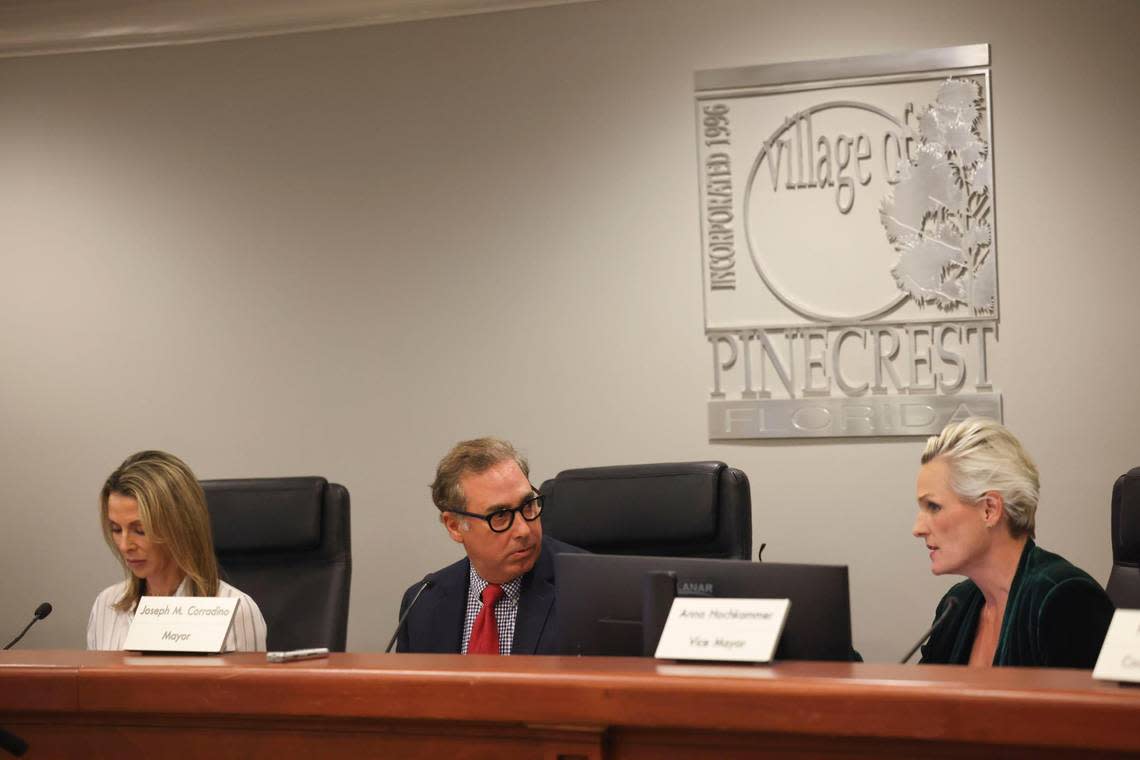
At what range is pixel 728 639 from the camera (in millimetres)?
1571

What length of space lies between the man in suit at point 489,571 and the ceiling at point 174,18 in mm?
1871

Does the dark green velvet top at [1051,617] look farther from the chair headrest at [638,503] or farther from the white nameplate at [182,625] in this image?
the white nameplate at [182,625]

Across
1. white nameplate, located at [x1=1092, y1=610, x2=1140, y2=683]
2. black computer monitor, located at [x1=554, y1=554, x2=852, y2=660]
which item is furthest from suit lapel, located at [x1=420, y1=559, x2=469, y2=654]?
white nameplate, located at [x1=1092, y1=610, x2=1140, y2=683]

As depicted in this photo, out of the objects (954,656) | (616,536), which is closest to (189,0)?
(616,536)

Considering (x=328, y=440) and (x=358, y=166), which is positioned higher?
(x=358, y=166)

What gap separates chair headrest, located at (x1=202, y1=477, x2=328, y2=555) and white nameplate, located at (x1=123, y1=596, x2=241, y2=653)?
110 centimetres

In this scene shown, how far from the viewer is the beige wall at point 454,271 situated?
3.46 m

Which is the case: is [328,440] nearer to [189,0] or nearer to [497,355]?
[497,355]

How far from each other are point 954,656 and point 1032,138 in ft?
5.83

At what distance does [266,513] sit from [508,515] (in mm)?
805

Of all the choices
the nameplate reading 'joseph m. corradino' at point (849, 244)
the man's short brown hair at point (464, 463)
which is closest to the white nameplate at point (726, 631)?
the man's short brown hair at point (464, 463)

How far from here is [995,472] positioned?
2223 millimetres

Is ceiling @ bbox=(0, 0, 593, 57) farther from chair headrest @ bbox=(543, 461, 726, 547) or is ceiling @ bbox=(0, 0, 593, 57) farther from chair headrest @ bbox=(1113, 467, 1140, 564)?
chair headrest @ bbox=(1113, 467, 1140, 564)

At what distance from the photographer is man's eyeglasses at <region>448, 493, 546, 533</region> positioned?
2.52 metres
